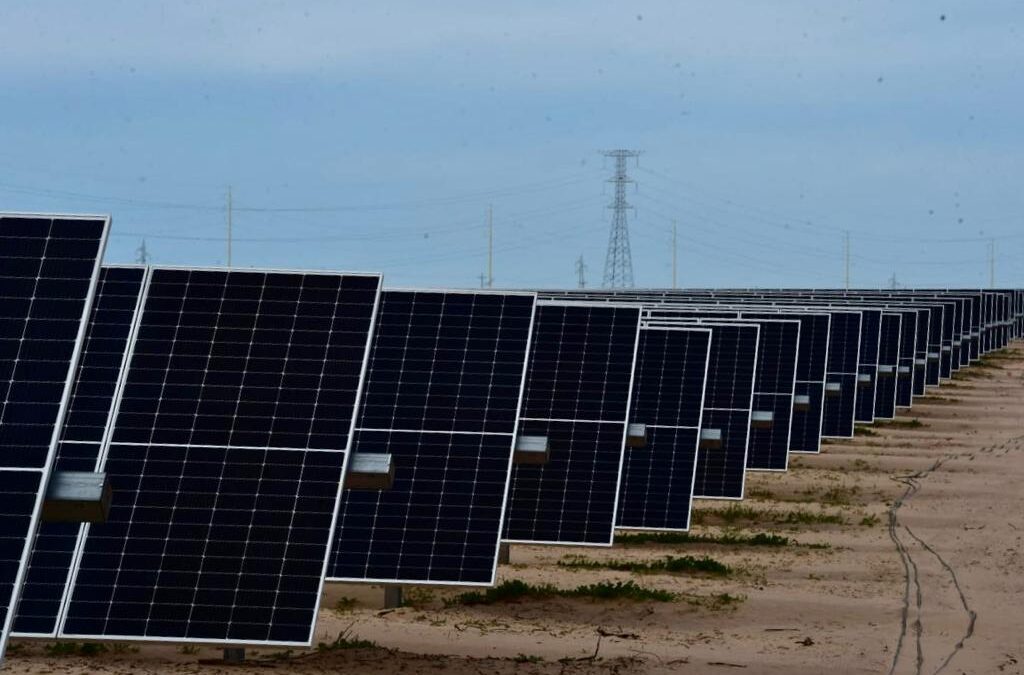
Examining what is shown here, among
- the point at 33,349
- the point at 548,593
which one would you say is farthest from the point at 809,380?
the point at 33,349

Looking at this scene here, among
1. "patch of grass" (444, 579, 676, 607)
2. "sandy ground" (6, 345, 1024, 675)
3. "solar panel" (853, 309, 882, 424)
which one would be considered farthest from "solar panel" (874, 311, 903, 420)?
"patch of grass" (444, 579, 676, 607)

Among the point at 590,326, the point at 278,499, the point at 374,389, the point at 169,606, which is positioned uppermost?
the point at 590,326

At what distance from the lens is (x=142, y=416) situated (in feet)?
57.7

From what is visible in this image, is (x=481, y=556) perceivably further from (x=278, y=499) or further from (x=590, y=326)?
(x=590, y=326)

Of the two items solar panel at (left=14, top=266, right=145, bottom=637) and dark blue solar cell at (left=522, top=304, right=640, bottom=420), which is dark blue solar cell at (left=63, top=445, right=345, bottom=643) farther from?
dark blue solar cell at (left=522, top=304, right=640, bottom=420)

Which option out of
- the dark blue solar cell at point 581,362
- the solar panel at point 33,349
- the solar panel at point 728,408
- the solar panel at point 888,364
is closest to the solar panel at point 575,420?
the dark blue solar cell at point 581,362

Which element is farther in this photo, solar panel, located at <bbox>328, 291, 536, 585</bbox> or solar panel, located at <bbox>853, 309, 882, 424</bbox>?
solar panel, located at <bbox>853, 309, 882, 424</bbox>

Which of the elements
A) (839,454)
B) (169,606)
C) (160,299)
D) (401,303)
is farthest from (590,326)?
(839,454)

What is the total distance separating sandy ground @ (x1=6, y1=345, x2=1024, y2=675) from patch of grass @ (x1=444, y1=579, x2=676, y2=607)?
0.21 m

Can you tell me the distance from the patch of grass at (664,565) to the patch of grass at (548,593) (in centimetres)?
→ 240

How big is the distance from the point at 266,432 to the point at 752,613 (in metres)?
9.90

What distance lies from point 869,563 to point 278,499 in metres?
16.4

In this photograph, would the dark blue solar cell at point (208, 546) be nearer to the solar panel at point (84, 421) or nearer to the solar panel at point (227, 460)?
the solar panel at point (227, 460)

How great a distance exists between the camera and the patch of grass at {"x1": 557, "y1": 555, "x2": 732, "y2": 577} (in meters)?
28.9
